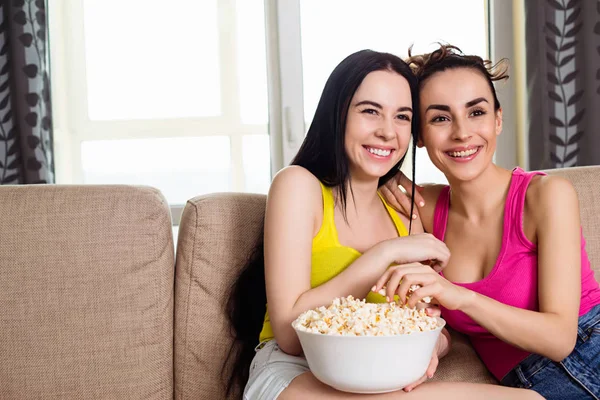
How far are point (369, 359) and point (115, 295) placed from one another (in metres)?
0.86

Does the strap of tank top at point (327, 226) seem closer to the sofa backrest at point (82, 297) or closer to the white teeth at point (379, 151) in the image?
the white teeth at point (379, 151)

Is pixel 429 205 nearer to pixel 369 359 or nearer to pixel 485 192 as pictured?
pixel 485 192

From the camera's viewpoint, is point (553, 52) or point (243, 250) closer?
point (243, 250)

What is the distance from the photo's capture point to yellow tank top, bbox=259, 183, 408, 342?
1.60 meters

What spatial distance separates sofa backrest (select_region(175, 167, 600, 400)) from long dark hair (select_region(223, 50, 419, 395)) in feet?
0.11

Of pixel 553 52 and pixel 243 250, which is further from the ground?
pixel 553 52

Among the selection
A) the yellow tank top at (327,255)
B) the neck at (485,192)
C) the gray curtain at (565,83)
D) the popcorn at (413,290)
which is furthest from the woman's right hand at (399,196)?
the gray curtain at (565,83)

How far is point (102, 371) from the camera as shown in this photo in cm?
170

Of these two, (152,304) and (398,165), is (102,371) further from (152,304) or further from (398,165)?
(398,165)

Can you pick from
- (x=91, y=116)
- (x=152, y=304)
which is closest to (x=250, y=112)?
(x=91, y=116)

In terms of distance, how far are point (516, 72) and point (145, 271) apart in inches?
82.5

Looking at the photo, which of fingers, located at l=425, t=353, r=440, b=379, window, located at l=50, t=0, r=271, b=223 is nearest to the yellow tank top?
fingers, located at l=425, t=353, r=440, b=379

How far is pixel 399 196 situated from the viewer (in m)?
1.84

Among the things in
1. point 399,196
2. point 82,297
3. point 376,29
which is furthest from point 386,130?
point 376,29
